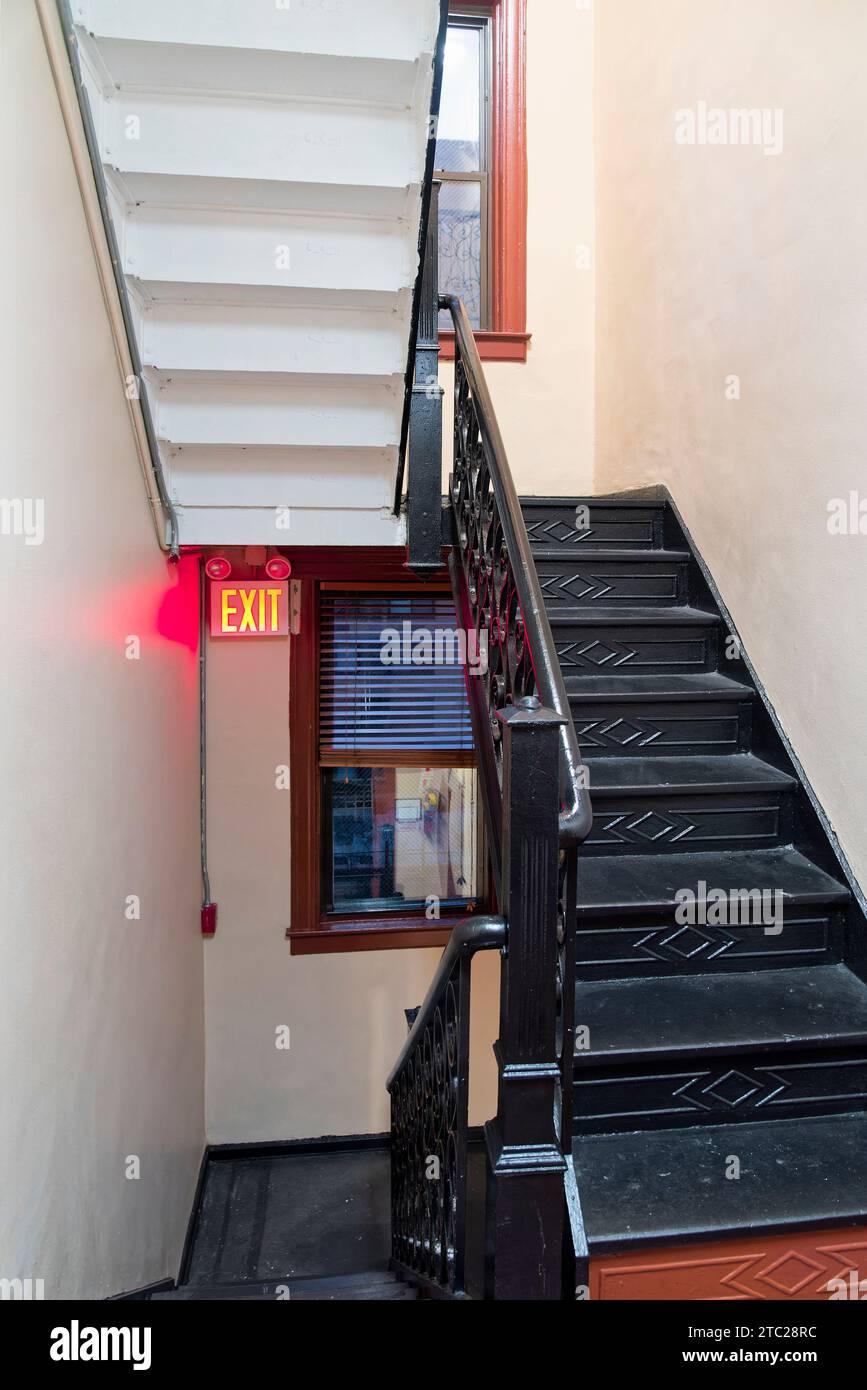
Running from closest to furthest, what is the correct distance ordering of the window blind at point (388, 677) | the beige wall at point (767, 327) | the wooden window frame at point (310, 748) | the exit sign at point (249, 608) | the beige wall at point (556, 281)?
the beige wall at point (767, 327) → the exit sign at point (249, 608) → the wooden window frame at point (310, 748) → the window blind at point (388, 677) → the beige wall at point (556, 281)

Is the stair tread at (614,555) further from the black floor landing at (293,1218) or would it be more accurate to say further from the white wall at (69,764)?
the black floor landing at (293,1218)

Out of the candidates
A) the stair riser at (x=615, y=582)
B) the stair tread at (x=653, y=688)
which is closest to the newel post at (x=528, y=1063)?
the stair tread at (x=653, y=688)

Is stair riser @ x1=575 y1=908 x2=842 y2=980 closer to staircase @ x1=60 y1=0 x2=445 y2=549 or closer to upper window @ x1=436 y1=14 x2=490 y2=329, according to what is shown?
staircase @ x1=60 y1=0 x2=445 y2=549

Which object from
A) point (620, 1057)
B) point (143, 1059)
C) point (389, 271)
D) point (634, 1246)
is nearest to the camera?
point (634, 1246)

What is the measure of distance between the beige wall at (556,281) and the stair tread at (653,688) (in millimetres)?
1892

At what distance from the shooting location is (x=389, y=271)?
227 centimetres

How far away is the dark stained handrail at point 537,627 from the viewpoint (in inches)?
59.1

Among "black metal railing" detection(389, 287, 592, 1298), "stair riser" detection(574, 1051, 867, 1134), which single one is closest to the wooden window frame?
"black metal railing" detection(389, 287, 592, 1298)

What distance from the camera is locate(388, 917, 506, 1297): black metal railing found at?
1.60m

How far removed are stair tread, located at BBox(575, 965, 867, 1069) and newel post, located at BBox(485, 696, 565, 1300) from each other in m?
0.29

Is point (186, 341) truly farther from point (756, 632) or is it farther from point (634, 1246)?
point (634, 1246)
